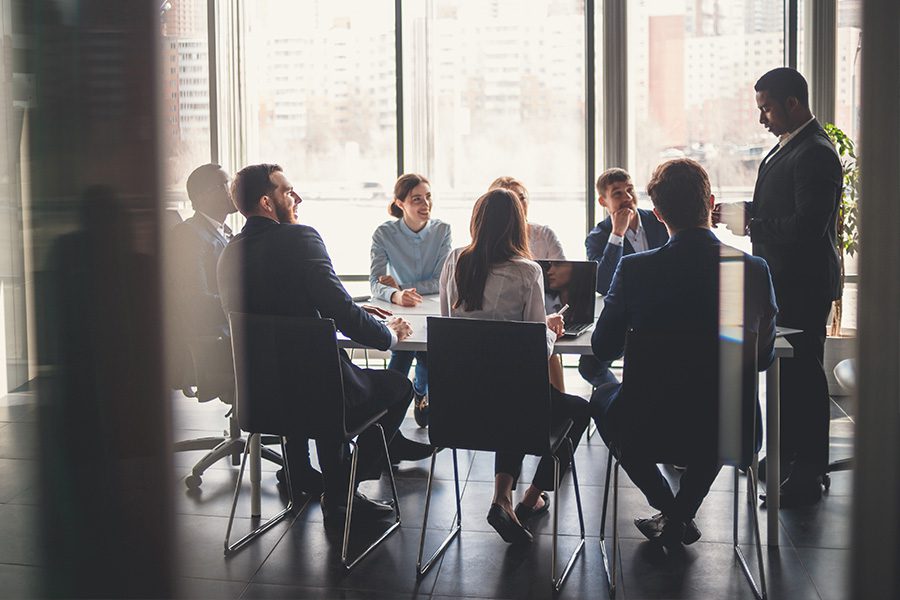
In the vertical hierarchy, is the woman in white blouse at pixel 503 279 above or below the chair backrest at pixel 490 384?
above

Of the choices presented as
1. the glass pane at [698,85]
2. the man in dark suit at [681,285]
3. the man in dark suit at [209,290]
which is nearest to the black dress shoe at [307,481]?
the man in dark suit at [209,290]

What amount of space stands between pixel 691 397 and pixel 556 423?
485 mm

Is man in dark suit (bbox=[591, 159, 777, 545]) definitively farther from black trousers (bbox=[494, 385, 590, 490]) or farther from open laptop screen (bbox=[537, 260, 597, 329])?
open laptop screen (bbox=[537, 260, 597, 329])

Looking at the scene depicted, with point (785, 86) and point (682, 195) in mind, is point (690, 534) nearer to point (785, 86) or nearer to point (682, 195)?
point (682, 195)

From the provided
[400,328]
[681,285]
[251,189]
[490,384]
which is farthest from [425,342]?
[681,285]

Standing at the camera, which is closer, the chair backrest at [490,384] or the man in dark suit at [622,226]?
the chair backrest at [490,384]

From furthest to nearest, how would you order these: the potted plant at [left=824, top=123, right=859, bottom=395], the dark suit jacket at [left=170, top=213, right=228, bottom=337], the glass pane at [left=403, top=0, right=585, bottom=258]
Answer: the glass pane at [left=403, top=0, right=585, bottom=258], the potted plant at [left=824, top=123, right=859, bottom=395], the dark suit jacket at [left=170, top=213, right=228, bottom=337]

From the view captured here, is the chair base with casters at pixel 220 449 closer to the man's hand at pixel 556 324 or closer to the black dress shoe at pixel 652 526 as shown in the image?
the man's hand at pixel 556 324

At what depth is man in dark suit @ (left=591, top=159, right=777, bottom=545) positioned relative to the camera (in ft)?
8.16

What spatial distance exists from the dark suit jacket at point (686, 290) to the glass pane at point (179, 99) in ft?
6.30

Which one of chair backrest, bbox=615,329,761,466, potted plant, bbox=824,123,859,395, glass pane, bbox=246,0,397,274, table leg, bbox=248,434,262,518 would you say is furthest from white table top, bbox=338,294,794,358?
glass pane, bbox=246,0,397,274

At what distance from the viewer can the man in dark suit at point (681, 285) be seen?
249 centimetres

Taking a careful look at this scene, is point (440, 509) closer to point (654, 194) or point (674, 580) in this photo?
point (674, 580)

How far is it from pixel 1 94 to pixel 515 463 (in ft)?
8.21
